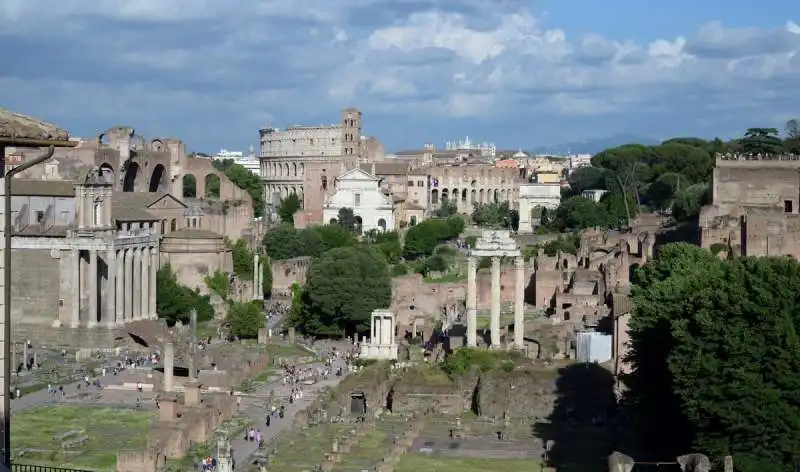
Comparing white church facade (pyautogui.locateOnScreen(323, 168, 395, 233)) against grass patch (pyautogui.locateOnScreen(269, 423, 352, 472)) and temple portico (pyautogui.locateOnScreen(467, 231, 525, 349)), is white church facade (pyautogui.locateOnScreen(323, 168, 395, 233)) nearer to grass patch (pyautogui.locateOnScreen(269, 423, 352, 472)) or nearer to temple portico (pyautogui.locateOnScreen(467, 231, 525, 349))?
temple portico (pyautogui.locateOnScreen(467, 231, 525, 349))

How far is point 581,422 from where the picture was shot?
136ft

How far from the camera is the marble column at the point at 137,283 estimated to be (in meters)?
59.6

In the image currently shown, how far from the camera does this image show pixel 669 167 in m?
108

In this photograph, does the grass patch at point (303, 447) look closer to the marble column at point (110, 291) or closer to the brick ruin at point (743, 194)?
the marble column at point (110, 291)

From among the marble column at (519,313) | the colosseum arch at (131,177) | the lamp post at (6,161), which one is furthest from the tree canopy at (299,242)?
the lamp post at (6,161)

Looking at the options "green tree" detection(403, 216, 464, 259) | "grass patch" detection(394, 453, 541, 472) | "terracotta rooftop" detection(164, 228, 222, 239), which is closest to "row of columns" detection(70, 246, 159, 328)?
"terracotta rooftop" detection(164, 228, 222, 239)

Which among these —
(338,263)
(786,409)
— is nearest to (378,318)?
(338,263)

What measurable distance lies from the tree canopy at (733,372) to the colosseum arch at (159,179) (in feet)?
191

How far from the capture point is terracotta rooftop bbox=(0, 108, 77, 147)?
13227mm

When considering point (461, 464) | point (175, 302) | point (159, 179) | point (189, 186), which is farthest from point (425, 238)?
point (461, 464)

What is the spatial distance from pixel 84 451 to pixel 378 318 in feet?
73.0

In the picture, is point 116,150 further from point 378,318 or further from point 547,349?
point 547,349

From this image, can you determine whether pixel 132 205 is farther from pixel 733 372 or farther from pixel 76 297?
pixel 733 372

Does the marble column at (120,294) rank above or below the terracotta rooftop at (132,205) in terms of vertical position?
below
